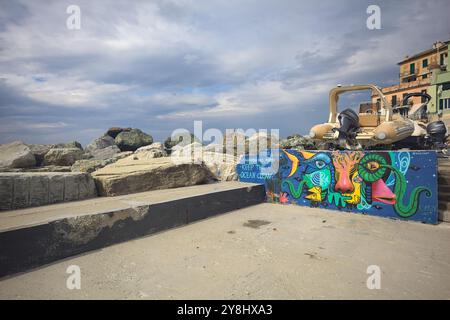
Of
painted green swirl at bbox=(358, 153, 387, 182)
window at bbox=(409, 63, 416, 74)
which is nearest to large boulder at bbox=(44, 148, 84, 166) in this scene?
painted green swirl at bbox=(358, 153, 387, 182)

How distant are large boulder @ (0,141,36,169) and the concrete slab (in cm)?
591

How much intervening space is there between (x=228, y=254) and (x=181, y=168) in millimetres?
3156

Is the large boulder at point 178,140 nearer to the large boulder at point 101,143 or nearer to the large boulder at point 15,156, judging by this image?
the large boulder at point 101,143

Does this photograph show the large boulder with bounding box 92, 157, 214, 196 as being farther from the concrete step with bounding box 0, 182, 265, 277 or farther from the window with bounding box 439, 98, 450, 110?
the window with bounding box 439, 98, 450, 110

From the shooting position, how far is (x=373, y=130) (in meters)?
6.47

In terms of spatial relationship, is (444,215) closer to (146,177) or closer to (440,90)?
(146,177)

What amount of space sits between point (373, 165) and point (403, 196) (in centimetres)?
76

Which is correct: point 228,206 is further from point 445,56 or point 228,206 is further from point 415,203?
point 445,56

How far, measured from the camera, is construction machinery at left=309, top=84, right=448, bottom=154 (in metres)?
6.07

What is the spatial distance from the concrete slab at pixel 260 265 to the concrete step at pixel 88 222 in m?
0.14

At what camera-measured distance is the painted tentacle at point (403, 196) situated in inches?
190

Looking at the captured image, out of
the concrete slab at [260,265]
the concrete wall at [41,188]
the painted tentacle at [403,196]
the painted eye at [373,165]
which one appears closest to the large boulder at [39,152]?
the concrete wall at [41,188]

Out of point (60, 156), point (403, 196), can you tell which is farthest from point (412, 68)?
point (60, 156)

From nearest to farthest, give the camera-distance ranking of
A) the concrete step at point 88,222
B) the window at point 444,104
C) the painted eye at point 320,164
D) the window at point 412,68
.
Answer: the concrete step at point 88,222, the painted eye at point 320,164, the window at point 444,104, the window at point 412,68
